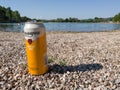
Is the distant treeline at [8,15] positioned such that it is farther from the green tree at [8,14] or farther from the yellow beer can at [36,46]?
the yellow beer can at [36,46]

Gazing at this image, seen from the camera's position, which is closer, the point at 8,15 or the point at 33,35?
the point at 33,35

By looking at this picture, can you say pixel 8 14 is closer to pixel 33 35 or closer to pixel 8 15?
pixel 8 15

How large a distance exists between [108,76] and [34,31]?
2.22m

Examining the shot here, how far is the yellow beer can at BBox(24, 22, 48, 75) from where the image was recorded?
18.0 ft

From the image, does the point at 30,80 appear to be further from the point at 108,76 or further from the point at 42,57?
the point at 108,76

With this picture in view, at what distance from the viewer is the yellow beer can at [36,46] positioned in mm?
5473

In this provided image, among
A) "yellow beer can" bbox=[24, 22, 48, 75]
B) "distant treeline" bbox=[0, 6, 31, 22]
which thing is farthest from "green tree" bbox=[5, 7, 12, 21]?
"yellow beer can" bbox=[24, 22, 48, 75]

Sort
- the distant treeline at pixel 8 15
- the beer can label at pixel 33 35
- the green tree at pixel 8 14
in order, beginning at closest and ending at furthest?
the beer can label at pixel 33 35 → the distant treeline at pixel 8 15 → the green tree at pixel 8 14

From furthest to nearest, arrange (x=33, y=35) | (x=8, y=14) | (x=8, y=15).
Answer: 1. (x=8, y=15)
2. (x=8, y=14)
3. (x=33, y=35)

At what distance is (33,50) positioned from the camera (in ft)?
18.1

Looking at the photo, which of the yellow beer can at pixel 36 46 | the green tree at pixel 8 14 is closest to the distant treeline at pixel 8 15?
the green tree at pixel 8 14

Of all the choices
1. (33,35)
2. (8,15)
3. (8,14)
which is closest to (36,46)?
Answer: (33,35)

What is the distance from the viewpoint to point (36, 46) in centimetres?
550

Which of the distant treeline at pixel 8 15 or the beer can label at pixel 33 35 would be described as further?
the distant treeline at pixel 8 15
